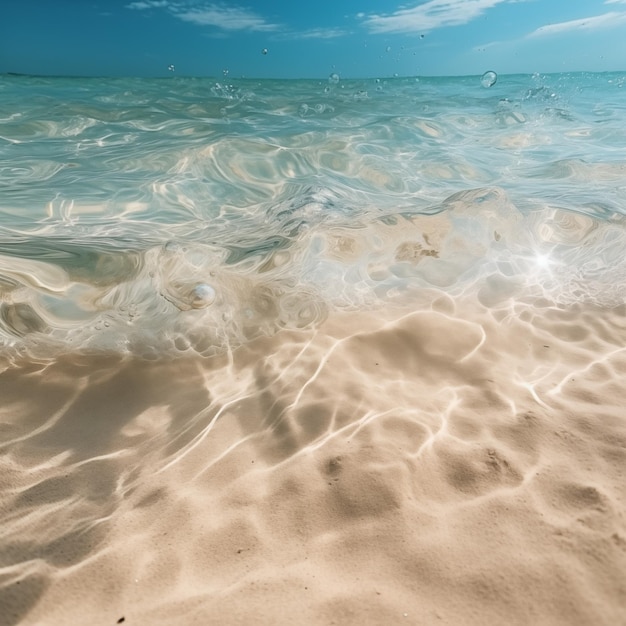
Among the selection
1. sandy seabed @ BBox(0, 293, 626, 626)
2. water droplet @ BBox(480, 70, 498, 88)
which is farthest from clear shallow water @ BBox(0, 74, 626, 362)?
water droplet @ BBox(480, 70, 498, 88)

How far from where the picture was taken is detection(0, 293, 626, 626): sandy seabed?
1.28 m

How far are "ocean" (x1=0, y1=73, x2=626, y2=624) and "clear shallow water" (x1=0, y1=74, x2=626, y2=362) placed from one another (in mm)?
29

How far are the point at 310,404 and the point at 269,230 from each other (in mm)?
2430

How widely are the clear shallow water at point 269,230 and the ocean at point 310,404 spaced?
29mm

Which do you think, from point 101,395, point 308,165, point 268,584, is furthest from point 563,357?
point 308,165

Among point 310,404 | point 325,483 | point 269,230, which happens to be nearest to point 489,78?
point 269,230

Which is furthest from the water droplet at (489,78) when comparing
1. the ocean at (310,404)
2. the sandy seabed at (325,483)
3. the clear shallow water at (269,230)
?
the sandy seabed at (325,483)

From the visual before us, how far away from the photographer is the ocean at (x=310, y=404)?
1.34m

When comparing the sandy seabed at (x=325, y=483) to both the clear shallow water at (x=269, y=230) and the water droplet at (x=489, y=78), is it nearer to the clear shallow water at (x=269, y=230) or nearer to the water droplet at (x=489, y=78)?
the clear shallow water at (x=269, y=230)

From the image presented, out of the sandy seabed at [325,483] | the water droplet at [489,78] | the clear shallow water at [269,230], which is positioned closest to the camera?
the sandy seabed at [325,483]

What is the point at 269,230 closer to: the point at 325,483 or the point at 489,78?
the point at 325,483

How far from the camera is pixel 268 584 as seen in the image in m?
1.33

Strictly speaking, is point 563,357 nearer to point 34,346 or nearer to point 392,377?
point 392,377

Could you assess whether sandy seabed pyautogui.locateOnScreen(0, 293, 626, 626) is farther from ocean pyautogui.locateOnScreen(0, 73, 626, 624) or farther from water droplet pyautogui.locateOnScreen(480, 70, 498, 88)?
water droplet pyautogui.locateOnScreen(480, 70, 498, 88)
